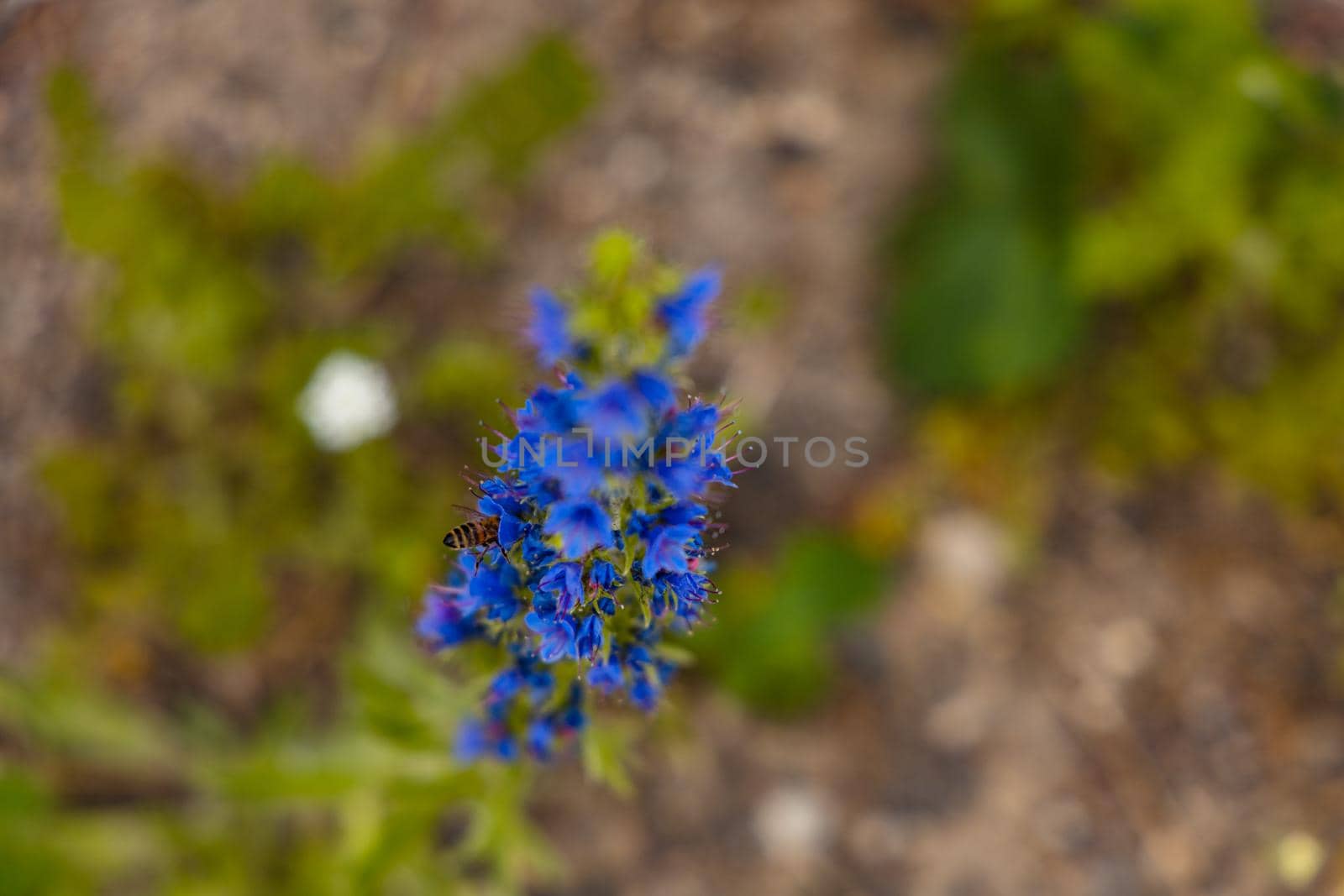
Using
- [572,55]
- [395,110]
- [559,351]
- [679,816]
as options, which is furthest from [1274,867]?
[395,110]

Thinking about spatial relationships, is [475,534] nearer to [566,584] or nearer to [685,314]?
[566,584]

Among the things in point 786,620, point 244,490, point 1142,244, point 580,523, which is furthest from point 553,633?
point 1142,244

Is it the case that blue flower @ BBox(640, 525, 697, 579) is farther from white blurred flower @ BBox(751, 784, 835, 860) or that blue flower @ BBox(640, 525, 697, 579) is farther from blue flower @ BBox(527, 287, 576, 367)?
white blurred flower @ BBox(751, 784, 835, 860)

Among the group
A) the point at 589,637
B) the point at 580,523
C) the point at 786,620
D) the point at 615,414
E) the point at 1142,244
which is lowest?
the point at 589,637

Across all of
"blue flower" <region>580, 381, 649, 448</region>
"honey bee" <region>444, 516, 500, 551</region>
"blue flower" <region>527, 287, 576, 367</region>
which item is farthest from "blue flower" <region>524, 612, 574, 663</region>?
"blue flower" <region>527, 287, 576, 367</region>

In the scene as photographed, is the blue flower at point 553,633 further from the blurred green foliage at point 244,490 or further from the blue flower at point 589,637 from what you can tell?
the blurred green foliage at point 244,490
